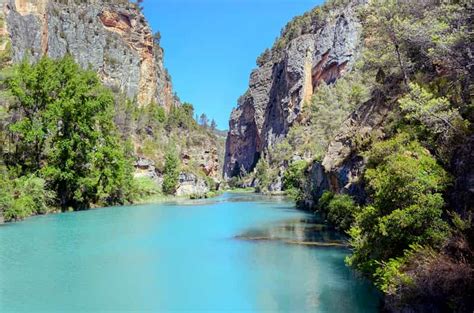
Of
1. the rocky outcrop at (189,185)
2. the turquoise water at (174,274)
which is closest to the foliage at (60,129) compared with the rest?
the turquoise water at (174,274)

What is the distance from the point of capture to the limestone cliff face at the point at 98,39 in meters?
78.9

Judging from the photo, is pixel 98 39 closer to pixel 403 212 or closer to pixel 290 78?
pixel 290 78

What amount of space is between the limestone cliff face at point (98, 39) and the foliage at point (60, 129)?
84.1 ft

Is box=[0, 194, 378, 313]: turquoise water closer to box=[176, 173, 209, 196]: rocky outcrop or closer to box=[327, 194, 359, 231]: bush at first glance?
box=[327, 194, 359, 231]: bush

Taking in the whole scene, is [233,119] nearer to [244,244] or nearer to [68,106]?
[68,106]

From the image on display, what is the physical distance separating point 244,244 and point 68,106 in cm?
3228

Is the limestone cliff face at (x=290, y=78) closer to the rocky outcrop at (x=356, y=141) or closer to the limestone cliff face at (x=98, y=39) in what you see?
the limestone cliff face at (x=98, y=39)

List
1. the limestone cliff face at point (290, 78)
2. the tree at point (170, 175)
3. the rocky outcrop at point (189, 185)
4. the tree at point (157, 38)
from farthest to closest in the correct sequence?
the tree at point (157, 38) → the limestone cliff face at point (290, 78) → the rocky outcrop at point (189, 185) → the tree at point (170, 175)

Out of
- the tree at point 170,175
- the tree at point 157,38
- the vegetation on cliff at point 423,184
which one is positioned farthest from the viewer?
the tree at point 157,38

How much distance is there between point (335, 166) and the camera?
3061 cm

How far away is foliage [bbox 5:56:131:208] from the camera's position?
47406 millimetres

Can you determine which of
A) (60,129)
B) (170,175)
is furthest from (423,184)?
(170,175)

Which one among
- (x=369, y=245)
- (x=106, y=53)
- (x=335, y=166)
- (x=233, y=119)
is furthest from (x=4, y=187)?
(x=233, y=119)

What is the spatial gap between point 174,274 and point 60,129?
125 feet
